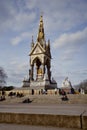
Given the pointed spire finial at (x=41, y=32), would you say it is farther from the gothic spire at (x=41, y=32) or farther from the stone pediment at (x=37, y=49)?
the stone pediment at (x=37, y=49)

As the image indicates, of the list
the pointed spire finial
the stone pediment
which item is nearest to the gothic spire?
the pointed spire finial

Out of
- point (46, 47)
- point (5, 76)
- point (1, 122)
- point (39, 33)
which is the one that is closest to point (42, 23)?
point (39, 33)

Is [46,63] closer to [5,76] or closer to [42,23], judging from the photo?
[42,23]

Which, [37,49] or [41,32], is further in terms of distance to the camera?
[41,32]

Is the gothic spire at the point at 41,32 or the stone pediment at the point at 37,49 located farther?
the gothic spire at the point at 41,32

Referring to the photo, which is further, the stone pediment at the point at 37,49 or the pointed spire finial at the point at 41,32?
the pointed spire finial at the point at 41,32

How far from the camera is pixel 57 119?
465 cm

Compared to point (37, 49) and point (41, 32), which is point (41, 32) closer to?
point (41, 32)

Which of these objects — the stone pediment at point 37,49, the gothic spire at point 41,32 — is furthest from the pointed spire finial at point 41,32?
the stone pediment at point 37,49

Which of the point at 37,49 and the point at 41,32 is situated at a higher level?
the point at 41,32

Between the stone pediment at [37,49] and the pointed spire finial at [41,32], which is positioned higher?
the pointed spire finial at [41,32]

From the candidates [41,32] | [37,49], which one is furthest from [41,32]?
[37,49]

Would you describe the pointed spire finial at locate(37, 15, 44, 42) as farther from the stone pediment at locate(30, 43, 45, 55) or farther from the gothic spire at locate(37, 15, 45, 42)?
the stone pediment at locate(30, 43, 45, 55)

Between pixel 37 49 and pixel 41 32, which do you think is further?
pixel 41 32
